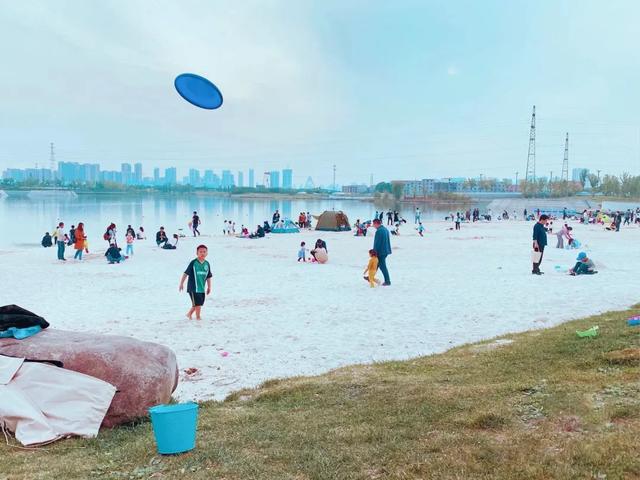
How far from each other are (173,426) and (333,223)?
3433 cm

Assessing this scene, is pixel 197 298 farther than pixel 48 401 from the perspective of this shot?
Yes

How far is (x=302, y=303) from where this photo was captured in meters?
12.7

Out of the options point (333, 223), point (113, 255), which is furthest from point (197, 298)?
point (333, 223)

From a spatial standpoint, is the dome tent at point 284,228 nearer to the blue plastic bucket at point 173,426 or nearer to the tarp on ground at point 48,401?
the tarp on ground at point 48,401

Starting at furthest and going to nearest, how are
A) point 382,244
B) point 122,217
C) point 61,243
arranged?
point 122,217
point 61,243
point 382,244

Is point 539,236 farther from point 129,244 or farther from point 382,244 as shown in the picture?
point 129,244

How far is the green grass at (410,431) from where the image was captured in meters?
3.84

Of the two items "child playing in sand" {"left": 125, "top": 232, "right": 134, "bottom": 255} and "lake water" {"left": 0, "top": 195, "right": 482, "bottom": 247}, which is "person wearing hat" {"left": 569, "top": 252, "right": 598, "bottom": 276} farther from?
"lake water" {"left": 0, "top": 195, "right": 482, "bottom": 247}

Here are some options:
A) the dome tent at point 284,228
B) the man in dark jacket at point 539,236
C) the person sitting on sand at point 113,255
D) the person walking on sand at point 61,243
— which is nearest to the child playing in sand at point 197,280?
the man in dark jacket at point 539,236

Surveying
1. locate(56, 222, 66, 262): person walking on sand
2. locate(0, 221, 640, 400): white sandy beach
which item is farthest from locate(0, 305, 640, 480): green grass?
locate(56, 222, 66, 262): person walking on sand

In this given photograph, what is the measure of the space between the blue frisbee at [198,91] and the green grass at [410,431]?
4926 mm

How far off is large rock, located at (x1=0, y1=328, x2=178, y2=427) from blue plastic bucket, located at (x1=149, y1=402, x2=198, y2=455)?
4.48ft

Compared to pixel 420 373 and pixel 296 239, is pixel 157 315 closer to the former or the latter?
pixel 420 373

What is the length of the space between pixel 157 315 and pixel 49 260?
40.2ft
